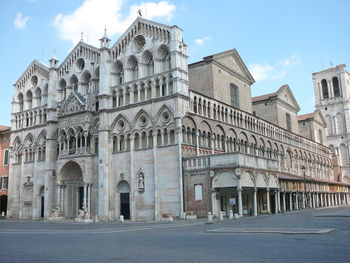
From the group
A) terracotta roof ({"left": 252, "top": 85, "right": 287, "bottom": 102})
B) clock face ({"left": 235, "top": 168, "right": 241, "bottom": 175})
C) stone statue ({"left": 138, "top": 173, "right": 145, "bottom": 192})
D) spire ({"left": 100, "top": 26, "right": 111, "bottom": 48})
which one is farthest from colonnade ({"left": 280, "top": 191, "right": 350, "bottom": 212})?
spire ({"left": 100, "top": 26, "right": 111, "bottom": 48})

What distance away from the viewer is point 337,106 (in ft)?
289

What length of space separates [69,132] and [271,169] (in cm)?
2394

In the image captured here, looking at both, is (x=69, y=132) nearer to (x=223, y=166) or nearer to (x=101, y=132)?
(x=101, y=132)

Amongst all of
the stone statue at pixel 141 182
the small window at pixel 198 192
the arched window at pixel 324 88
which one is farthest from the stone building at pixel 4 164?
the arched window at pixel 324 88

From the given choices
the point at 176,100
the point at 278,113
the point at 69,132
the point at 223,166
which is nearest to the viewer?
the point at 223,166

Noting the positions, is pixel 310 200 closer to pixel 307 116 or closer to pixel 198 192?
pixel 198 192

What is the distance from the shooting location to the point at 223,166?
3206 centimetres

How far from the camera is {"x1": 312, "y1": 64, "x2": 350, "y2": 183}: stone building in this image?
3332 inches

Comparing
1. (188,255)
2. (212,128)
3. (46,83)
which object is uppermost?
(46,83)

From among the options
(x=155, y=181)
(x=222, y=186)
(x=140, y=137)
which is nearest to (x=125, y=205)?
(x=155, y=181)

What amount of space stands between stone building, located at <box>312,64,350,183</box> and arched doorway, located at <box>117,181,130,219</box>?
6204 cm

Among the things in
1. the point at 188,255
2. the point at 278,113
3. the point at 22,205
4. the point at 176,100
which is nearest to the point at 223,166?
the point at 176,100

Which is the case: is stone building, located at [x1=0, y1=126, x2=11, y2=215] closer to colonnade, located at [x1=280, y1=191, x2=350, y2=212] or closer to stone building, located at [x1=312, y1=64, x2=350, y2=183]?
colonnade, located at [x1=280, y1=191, x2=350, y2=212]

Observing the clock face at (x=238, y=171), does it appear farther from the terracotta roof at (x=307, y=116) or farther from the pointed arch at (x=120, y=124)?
the terracotta roof at (x=307, y=116)
